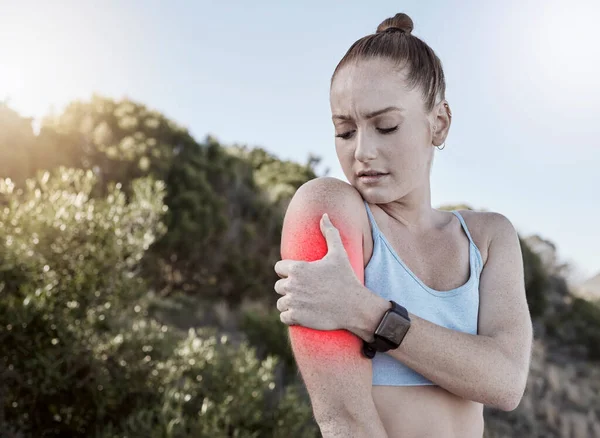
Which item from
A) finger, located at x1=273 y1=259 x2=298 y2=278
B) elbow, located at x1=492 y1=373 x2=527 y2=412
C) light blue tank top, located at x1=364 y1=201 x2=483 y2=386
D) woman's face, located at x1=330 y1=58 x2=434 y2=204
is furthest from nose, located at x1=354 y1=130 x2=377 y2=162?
elbow, located at x1=492 y1=373 x2=527 y2=412

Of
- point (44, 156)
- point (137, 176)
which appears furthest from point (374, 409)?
point (137, 176)

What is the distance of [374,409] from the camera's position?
157 cm

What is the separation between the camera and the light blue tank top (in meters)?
1.66

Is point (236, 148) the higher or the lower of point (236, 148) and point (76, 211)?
the higher

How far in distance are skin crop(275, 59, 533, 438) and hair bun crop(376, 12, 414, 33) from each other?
25 centimetres

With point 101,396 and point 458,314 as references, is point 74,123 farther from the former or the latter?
point 458,314

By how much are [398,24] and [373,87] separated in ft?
1.15

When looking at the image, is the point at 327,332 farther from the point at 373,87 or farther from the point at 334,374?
the point at 373,87

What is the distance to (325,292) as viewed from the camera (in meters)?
1.54

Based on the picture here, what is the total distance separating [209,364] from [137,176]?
11.0 meters

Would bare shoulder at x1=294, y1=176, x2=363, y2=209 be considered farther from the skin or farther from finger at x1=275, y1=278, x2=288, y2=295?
finger at x1=275, y1=278, x2=288, y2=295

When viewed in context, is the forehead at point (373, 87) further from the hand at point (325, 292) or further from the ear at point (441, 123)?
the hand at point (325, 292)

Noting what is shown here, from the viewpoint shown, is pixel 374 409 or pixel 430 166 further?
pixel 430 166

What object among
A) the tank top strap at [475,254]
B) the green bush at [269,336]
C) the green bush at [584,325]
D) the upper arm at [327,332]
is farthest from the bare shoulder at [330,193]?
the green bush at [584,325]
